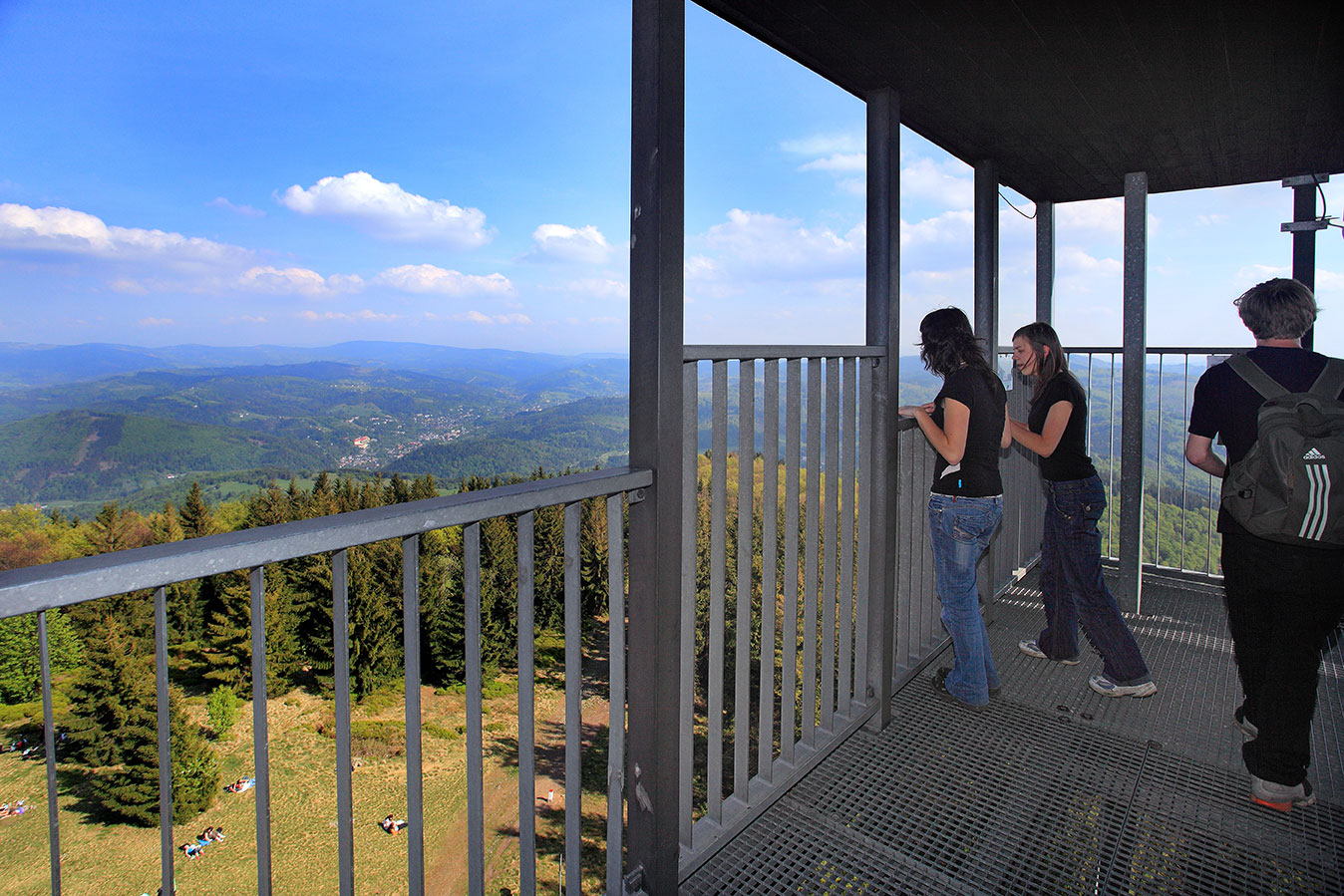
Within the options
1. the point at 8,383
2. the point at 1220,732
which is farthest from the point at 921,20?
the point at 8,383

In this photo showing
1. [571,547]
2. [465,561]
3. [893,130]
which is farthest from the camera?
[893,130]

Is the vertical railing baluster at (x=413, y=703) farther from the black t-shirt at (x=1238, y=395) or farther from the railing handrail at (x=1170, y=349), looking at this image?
the railing handrail at (x=1170, y=349)

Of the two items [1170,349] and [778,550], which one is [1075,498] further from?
[1170,349]

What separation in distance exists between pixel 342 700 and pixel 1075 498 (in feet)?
9.14

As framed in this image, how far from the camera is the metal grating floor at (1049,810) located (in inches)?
70.0

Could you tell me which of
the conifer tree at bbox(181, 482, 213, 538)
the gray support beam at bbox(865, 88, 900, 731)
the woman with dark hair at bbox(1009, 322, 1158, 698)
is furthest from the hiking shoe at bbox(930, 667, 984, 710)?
the conifer tree at bbox(181, 482, 213, 538)

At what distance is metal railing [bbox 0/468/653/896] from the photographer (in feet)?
2.61

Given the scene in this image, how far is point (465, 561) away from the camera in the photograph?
46.8 inches

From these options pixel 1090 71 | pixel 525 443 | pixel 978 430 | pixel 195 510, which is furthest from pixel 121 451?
pixel 1090 71

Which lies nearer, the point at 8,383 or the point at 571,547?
the point at 571,547

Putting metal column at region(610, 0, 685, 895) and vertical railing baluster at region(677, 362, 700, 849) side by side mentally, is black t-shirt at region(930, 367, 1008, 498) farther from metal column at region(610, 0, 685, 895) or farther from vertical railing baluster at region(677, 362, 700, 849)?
metal column at region(610, 0, 685, 895)

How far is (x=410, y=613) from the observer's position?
1.13 m

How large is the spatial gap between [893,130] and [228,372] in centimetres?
850

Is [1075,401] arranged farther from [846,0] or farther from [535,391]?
[535,391]
